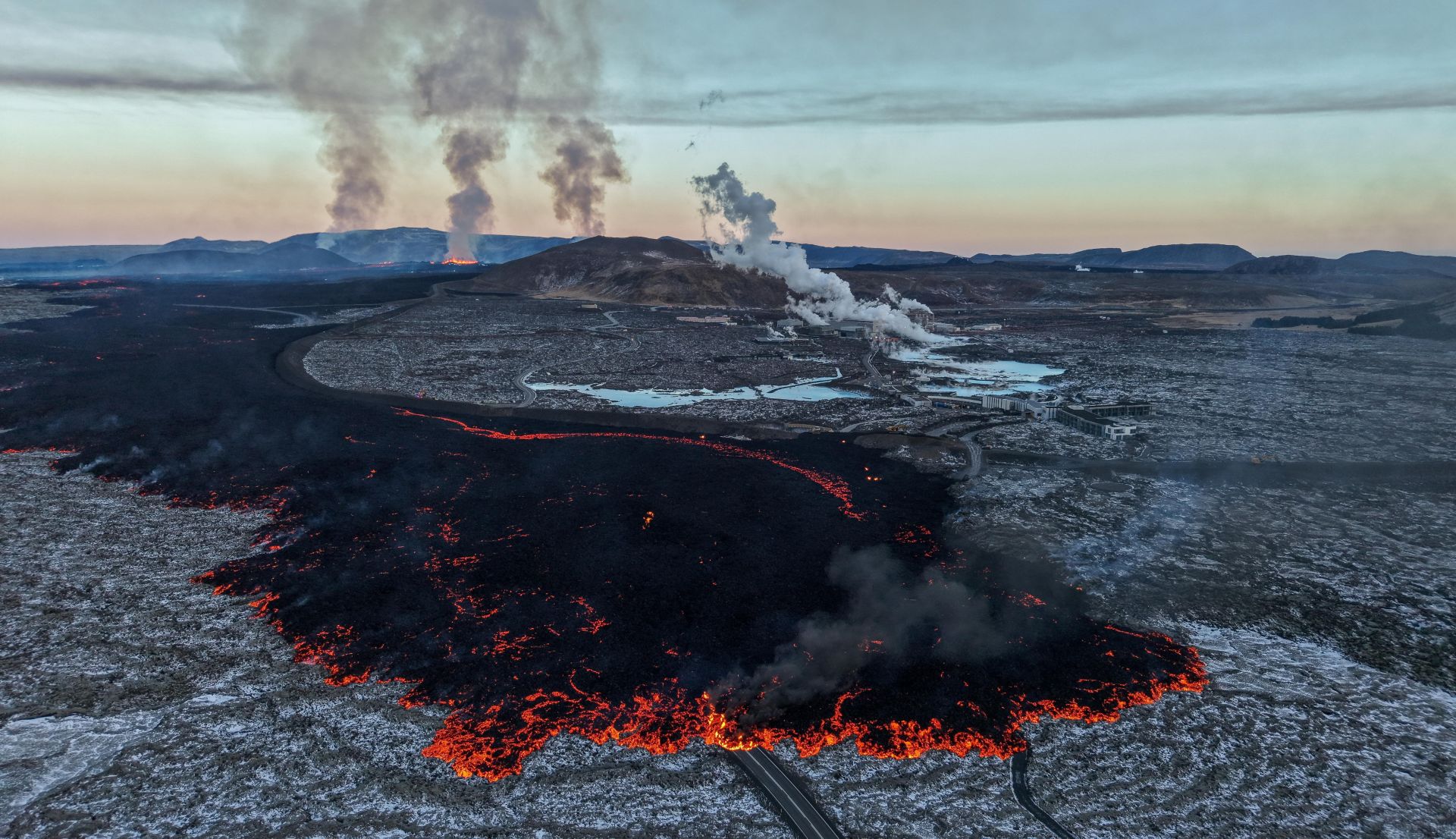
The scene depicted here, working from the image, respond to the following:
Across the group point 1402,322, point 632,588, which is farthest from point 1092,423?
point 1402,322

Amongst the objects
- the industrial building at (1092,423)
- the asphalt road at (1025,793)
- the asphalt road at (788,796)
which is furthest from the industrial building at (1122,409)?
the asphalt road at (788,796)

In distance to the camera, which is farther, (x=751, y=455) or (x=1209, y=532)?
(x=751, y=455)

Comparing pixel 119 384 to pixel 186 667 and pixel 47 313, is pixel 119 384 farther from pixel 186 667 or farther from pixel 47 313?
pixel 47 313

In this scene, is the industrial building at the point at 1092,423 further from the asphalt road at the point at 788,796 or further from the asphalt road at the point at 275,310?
the asphalt road at the point at 275,310

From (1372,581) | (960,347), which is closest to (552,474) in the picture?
(1372,581)

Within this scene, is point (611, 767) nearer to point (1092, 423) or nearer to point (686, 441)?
point (686, 441)
